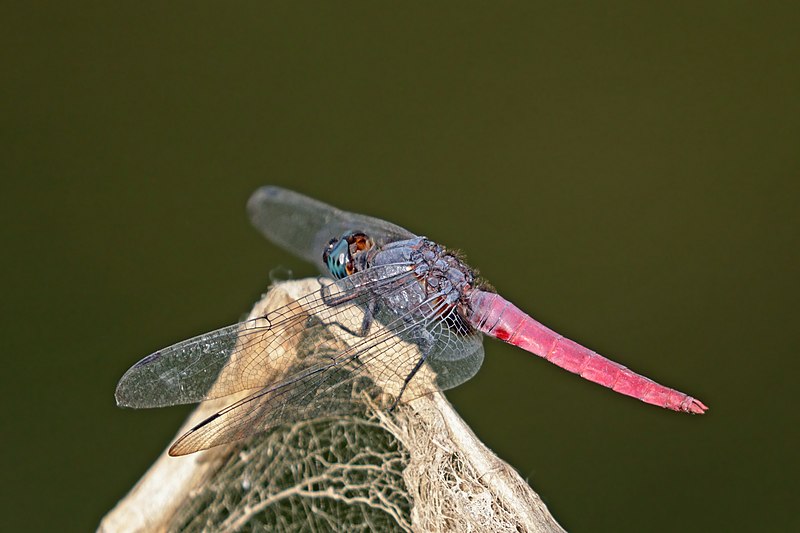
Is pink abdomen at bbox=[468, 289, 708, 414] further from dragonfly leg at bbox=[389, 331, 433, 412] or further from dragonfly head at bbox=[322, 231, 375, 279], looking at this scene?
dragonfly head at bbox=[322, 231, 375, 279]

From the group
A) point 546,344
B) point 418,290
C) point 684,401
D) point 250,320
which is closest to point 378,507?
point 250,320

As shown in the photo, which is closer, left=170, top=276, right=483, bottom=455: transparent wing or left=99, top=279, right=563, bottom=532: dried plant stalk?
left=99, top=279, right=563, bottom=532: dried plant stalk

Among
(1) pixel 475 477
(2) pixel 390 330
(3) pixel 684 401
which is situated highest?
(2) pixel 390 330

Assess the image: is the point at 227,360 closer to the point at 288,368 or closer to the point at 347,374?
the point at 288,368

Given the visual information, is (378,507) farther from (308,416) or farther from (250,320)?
(250,320)

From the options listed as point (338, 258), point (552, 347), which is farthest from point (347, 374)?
point (552, 347)

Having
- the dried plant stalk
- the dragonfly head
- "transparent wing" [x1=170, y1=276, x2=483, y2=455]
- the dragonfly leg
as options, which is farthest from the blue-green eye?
the dried plant stalk
